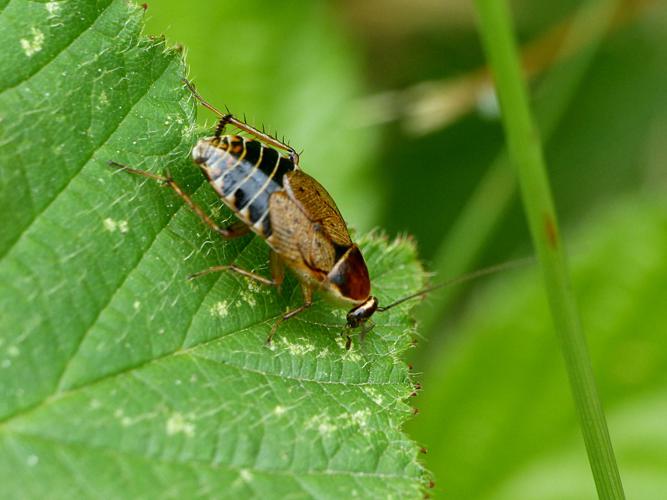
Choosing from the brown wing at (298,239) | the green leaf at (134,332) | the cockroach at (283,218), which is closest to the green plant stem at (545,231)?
the cockroach at (283,218)

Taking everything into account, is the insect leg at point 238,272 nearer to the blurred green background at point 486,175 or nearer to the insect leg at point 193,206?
the insect leg at point 193,206

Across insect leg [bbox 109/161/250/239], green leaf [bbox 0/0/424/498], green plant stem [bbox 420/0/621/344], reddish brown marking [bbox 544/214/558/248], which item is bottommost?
green leaf [bbox 0/0/424/498]

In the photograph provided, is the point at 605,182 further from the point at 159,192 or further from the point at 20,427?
the point at 20,427

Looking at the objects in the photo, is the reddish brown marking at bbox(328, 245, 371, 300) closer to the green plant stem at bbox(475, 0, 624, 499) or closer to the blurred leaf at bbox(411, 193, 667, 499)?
the green plant stem at bbox(475, 0, 624, 499)

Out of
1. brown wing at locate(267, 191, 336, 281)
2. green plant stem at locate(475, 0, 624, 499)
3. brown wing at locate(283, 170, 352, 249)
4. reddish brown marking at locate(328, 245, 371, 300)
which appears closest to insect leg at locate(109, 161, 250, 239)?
brown wing at locate(267, 191, 336, 281)

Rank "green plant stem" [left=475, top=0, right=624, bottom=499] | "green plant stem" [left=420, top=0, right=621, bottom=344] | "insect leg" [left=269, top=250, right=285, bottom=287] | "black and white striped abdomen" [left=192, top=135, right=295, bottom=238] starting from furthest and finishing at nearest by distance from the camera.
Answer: "green plant stem" [left=420, top=0, right=621, bottom=344]
"insect leg" [left=269, top=250, right=285, bottom=287]
"green plant stem" [left=475, top=0, right=624, bottom=499]
"black and white striped abdomen" [left=192, top=135, right=295, bottom=238]
